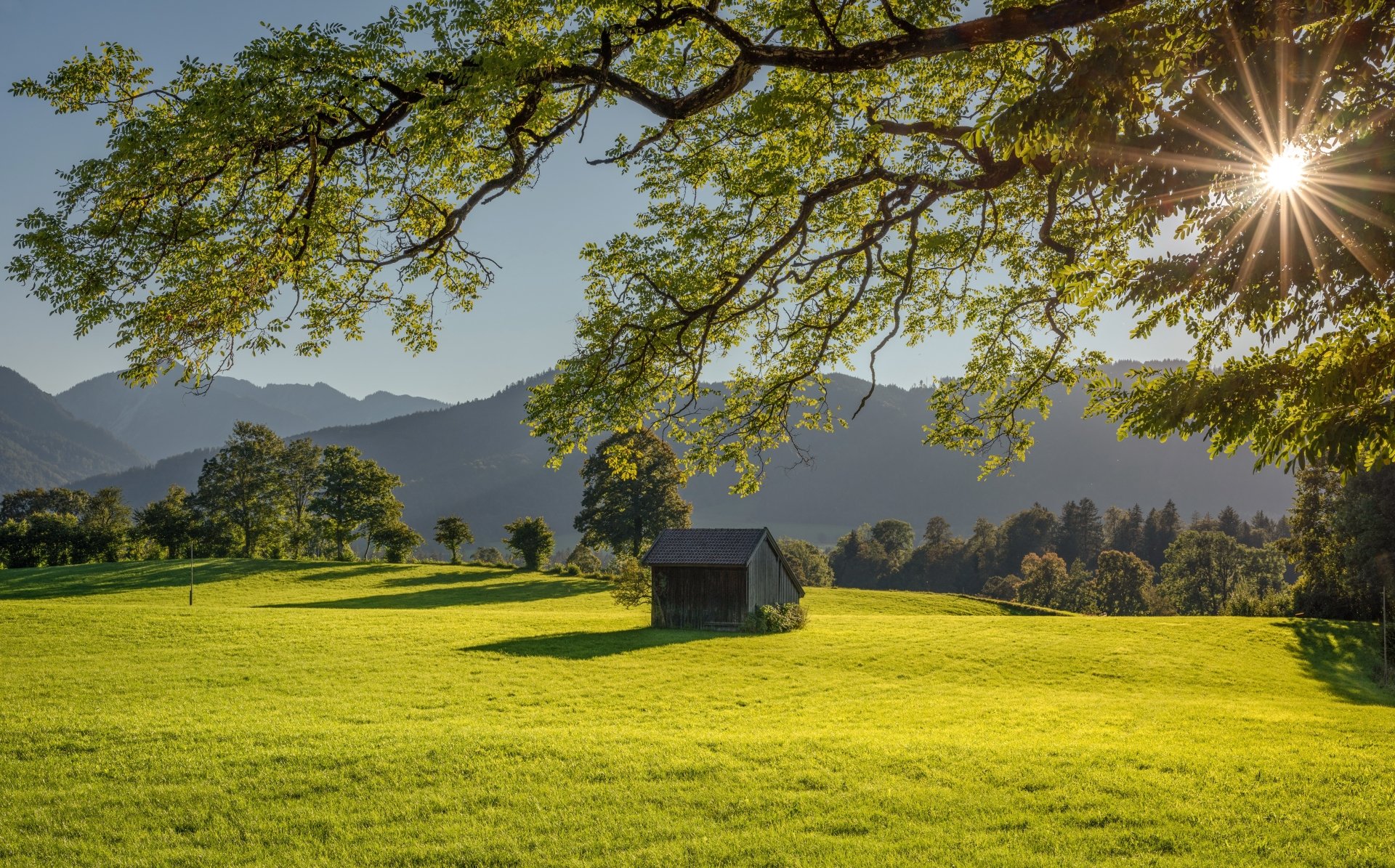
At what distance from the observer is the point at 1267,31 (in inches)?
236

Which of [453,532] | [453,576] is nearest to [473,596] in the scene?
[453,576]

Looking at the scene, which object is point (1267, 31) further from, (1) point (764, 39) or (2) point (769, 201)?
(2) point (769, 201)

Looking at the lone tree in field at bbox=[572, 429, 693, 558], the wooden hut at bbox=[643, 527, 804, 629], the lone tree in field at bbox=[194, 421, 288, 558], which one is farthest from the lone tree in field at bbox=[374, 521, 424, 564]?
the wooden hut at bbox=[643, 527, 804, 629]

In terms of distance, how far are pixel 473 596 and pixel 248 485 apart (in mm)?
31704

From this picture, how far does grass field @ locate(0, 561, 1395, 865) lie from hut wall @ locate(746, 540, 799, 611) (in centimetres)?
608

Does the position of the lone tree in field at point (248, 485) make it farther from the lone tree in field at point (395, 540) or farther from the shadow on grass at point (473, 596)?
the shadow on grass at point (473, 596)

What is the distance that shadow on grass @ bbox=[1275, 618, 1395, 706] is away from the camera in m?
25.8

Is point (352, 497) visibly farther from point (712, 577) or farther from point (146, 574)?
point (712, 577)

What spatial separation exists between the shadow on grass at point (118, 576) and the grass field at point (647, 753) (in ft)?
66.2

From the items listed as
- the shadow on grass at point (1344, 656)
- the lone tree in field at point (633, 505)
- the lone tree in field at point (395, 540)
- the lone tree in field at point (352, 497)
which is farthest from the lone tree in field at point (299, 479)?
the shadow on grass at point (1344, 656)

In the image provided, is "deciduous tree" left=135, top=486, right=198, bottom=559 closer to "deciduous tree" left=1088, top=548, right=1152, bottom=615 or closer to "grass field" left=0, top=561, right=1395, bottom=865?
"grass field" left=0, top=561, right=1395, bottom=865

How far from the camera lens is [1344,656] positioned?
1288 inches

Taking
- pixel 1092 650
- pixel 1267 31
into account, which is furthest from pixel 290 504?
pixel 1267 31

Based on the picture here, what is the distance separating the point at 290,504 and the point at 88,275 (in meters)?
69.6
